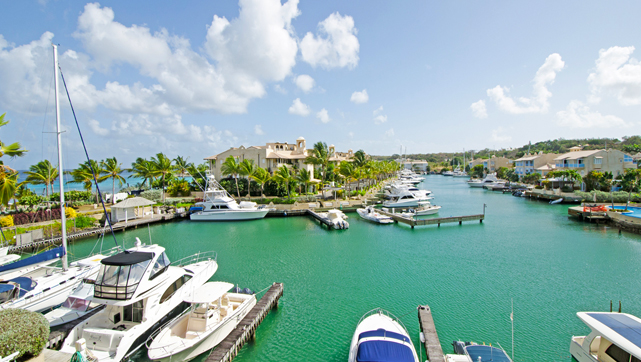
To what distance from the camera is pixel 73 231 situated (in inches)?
1264

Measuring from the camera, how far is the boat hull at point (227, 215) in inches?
1646

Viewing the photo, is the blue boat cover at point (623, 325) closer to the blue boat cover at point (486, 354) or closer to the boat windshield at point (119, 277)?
the blue boat cover at point (486, 354)

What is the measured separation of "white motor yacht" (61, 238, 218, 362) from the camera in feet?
35.9

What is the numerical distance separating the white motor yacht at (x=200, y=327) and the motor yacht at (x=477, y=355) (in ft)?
29.5

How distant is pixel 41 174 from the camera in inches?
1560

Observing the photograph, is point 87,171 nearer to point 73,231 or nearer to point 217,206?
point 73,231

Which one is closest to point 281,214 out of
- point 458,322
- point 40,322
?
point 458,322

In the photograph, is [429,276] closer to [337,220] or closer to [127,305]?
A: [337,220]

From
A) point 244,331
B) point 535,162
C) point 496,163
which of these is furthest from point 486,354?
point 496,163

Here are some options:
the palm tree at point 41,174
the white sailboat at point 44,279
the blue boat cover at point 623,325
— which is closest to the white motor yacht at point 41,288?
the white sailboat at point 44,279

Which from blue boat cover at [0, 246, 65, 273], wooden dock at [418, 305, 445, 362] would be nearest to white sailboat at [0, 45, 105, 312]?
blue boat cover at [0, 246, 65, 273]

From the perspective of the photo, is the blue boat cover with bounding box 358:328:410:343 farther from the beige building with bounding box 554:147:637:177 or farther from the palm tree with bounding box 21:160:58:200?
the beige building with bounding box 554:147:637:177

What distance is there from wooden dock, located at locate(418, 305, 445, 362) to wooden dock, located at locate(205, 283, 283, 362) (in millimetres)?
7423

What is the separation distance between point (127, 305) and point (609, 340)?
1755 centimetres
